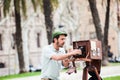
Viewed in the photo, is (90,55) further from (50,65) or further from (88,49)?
(50,65)

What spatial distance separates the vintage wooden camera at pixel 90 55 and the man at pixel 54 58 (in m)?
0.24

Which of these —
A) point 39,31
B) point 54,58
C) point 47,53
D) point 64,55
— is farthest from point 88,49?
point 39,31

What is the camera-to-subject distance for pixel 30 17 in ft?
181

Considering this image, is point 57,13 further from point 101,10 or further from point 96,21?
point 96,21

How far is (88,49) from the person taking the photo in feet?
24.1

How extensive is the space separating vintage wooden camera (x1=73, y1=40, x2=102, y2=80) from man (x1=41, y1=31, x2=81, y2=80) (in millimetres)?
241

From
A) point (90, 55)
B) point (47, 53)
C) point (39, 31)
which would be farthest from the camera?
point (39, 31)

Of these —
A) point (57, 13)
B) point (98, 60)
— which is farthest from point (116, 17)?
point (98, 60)

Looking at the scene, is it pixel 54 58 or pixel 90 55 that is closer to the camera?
pixel 90 55

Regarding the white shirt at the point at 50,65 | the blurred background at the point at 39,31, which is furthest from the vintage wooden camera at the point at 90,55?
the blurred background at the point at 39,31

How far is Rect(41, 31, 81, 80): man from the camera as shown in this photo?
7531 millimetres

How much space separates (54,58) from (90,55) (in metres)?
0.58

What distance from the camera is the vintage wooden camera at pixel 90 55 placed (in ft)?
24.1

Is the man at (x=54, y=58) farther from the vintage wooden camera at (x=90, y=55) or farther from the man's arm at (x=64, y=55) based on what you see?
the vintage wooden camera at (x=90, y=55)
